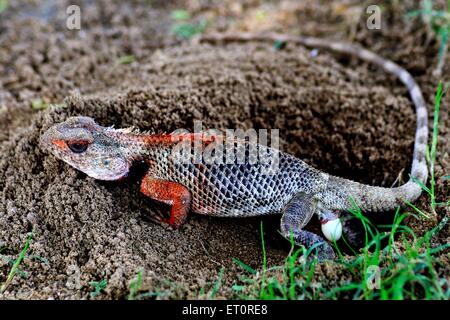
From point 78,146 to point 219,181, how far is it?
139cm

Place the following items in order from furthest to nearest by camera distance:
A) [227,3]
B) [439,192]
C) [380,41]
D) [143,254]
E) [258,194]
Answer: [227,3]
[380,41]
[439,192]
[258,194]
[143,254]

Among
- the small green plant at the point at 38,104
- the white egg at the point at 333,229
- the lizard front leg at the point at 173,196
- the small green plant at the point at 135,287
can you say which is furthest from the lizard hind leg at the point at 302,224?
the small green plant at the point at 38,104

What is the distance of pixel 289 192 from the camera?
4895mm

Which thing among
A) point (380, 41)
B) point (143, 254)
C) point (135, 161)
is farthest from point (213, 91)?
point (380, 41)

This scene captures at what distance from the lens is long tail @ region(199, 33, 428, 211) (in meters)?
5.00

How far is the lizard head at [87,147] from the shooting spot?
4.69m

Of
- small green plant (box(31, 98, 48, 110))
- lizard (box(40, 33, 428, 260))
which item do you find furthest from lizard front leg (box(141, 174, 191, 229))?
small green plant (box(31, 98, 48, 110))

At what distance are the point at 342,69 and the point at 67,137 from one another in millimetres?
4287

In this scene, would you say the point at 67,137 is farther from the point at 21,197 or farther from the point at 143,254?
the point at 143,254

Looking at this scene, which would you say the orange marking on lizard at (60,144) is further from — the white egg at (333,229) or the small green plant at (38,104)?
the white egg at (333,229)

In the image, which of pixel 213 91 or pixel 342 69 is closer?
pixel 213 91

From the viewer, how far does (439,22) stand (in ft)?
24.1

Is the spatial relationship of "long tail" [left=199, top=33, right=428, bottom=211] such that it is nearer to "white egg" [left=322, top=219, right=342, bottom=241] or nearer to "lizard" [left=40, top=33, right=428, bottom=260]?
"lizard" [left=40, top=33, right=428, bottom=260]

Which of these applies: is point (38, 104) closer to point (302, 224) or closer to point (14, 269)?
point (14, 269)
